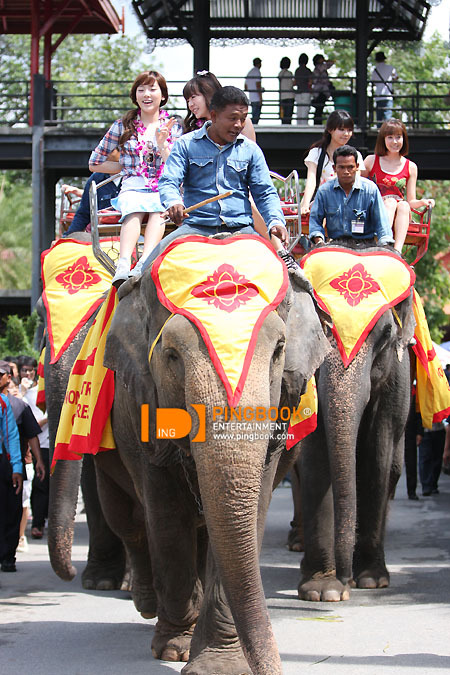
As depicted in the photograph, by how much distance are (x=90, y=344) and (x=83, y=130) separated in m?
16.8

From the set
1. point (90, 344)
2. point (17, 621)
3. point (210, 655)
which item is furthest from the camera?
point (17, 621)

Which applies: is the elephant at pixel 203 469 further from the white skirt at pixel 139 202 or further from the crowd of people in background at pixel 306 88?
the crowd of people in background at pixel 306 88

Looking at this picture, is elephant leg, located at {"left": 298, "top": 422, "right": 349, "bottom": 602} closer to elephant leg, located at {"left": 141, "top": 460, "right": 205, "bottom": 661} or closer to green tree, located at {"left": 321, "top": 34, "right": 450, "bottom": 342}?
elephant leg, located at {"left": 141, "top": 460, "right": 205, "bottom": 661}

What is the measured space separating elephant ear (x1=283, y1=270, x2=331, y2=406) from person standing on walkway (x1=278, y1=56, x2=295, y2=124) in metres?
17.4

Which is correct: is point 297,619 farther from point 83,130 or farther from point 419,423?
point 83,130

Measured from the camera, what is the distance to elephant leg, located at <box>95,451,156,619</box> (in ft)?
24.3

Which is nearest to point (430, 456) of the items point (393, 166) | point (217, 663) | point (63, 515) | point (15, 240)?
point (393, 166)

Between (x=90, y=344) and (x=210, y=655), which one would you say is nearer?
(x=210, y=655)

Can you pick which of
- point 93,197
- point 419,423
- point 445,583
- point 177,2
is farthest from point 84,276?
point 177,2

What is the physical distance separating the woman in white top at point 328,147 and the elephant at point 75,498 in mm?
2012

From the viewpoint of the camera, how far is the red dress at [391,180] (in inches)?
408

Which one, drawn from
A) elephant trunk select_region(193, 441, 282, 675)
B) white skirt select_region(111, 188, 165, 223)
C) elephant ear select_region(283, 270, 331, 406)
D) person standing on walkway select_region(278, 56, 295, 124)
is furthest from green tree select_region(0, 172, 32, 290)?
elephant trunk select_region(193, 441, 282, 675)

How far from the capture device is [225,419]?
4.98 metres

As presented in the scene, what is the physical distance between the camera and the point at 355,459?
341 inches
